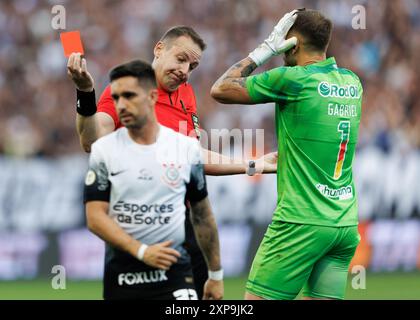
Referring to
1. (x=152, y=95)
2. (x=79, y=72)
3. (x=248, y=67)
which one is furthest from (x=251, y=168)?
(x=79, y=72)

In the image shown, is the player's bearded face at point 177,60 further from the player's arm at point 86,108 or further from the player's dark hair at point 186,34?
the player's arm at point 86,108

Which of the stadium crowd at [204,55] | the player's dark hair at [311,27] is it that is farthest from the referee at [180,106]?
the stadium crowd at [204,55]

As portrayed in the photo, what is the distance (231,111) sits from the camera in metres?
16.9

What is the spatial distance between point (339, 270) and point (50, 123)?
947 centimetres

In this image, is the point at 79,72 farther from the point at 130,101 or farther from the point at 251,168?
the point at 251,168

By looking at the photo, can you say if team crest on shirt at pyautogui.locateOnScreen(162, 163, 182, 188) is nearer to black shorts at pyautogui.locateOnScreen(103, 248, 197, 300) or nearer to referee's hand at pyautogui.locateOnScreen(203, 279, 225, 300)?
black shorts at pyautogui.locateOnScreen(103, 248, 197, 300)

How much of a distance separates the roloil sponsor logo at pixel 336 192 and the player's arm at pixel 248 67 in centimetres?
86

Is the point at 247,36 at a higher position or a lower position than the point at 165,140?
higher

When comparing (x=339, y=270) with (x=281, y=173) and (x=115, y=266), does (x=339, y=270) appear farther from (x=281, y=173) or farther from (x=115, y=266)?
(x=115, y=266)

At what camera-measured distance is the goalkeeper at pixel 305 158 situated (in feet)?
23.9

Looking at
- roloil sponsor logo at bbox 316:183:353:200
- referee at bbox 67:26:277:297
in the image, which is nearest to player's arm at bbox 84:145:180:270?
referee at bbox 67:26:277:297

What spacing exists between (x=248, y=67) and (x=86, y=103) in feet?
4.43
